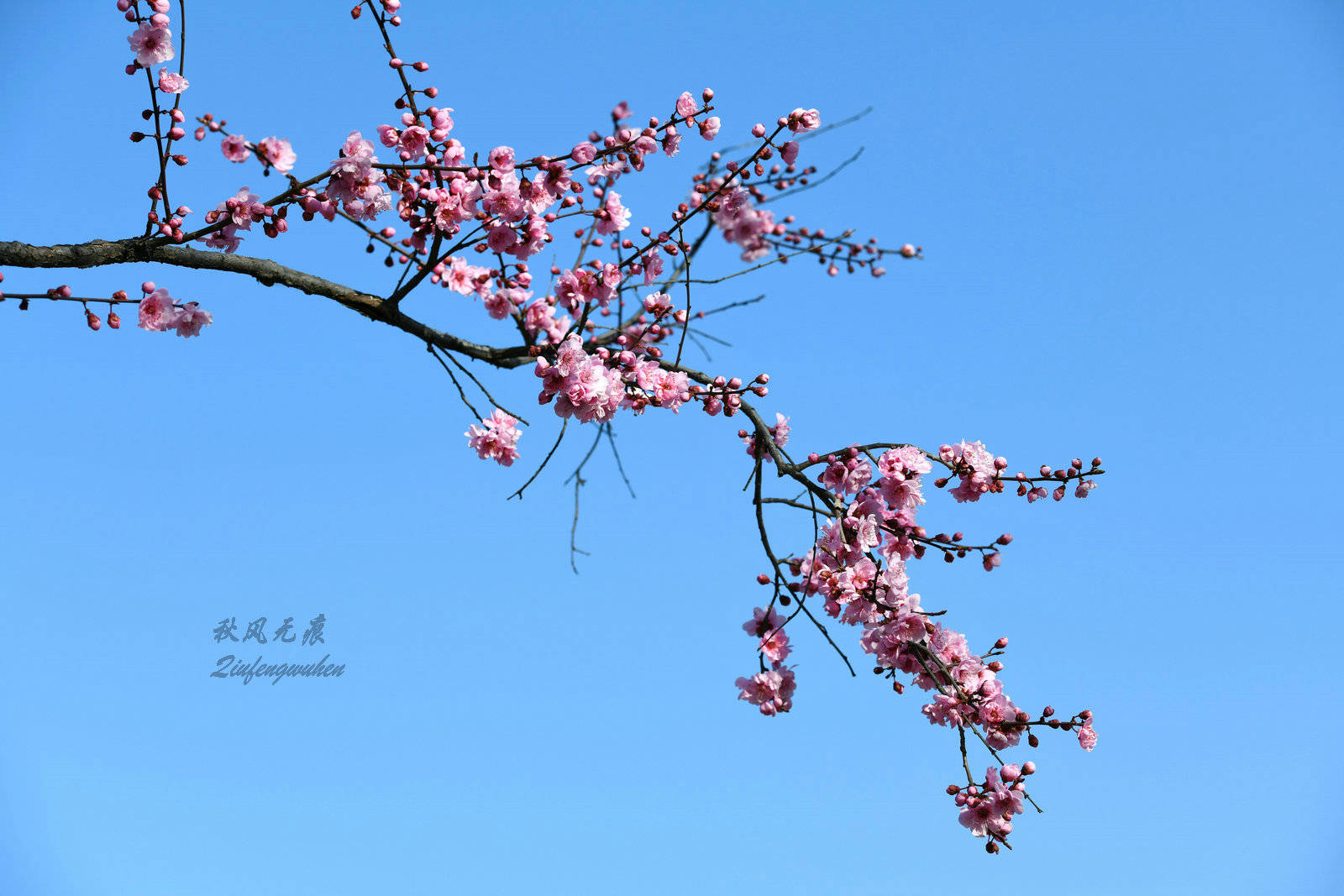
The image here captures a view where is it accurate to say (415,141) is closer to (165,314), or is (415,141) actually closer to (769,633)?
(165,314)

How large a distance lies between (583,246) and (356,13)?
1423 millimetres

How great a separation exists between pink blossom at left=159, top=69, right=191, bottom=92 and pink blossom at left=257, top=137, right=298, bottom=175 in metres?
0.33

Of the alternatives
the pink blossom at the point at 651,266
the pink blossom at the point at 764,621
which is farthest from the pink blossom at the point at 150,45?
the pink blossom at the point at 764,621

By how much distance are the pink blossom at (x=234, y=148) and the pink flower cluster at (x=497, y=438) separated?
5.44 ft

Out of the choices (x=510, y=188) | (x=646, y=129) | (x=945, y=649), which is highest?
(x=646, y=129)

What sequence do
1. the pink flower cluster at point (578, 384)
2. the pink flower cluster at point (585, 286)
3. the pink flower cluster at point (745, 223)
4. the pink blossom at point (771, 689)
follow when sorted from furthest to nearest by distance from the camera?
the pink blossom at point (771, 689), the pink flower cluster at point (585, 286), the pink flower cluster at point (578, 384), the pink flower cluster at point (745, 223)

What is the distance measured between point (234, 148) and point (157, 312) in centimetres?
79

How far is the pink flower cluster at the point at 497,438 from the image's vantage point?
4.70 meters

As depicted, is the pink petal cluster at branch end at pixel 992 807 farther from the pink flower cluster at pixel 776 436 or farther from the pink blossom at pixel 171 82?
the pink blossom at pixel 171 82

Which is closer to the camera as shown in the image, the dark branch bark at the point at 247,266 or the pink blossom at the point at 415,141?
the dark branch bark at the point at 247,266

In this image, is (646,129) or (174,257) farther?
(646,129)

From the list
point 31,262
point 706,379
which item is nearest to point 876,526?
point 706,379

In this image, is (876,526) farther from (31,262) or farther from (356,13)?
(31,262)

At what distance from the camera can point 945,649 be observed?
431 centimetres
